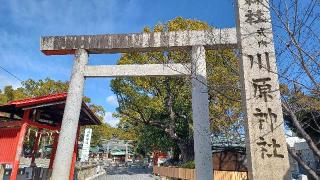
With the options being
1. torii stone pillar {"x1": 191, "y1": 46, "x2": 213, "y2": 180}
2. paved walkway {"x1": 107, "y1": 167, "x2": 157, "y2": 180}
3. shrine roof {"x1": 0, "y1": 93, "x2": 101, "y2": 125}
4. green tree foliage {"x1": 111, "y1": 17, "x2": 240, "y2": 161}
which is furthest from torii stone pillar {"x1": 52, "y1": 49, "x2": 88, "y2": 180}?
paved walkway {"x1": 107, "y1": 167, "x2": 157, "y2": 180}

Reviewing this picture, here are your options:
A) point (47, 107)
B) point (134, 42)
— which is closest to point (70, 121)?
point (134, 42)

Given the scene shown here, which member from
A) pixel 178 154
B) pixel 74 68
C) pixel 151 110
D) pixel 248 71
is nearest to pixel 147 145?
pixel 178 154

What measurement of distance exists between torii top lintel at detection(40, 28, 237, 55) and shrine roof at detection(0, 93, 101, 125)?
1796mm

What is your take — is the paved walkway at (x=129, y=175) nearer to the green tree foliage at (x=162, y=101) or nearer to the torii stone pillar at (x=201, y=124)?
the green tree foliage at (x=162, y=101)

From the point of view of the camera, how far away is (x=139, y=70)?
8.88 metres

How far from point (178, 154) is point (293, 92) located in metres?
21.7

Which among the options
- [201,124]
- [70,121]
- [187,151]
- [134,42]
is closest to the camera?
[201,124]

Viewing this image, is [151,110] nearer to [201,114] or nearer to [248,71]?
[201,114]

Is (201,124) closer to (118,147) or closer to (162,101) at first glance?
(162,101)

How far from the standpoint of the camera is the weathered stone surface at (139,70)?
8688 mm

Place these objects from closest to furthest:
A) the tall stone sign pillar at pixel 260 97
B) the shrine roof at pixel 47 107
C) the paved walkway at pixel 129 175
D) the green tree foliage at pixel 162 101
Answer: the tall stone sign pillar at pixel 260 97
the shrine roof at pixel 47 107
the green tree foliage at pixel 162 101
the paved walkway at pixel 129 175

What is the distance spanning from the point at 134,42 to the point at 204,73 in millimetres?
2456

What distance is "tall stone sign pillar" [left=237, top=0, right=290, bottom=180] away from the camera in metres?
5.00

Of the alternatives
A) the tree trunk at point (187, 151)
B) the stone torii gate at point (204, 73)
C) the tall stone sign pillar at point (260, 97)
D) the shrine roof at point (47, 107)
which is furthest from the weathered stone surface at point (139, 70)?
the tree trunk at point (187, 151)
